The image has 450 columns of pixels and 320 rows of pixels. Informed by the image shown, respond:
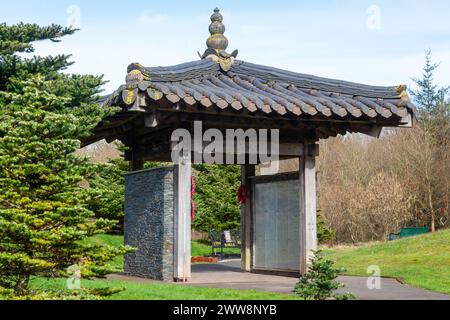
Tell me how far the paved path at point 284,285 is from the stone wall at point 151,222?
0.67m

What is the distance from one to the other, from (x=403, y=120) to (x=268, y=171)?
188 inches

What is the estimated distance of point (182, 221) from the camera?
10.6 meters

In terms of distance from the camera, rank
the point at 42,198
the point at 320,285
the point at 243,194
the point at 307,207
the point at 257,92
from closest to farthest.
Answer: the point at 42,198
the point at 320,285
the point at 257,92
the point at 307,207
the point at 243,194

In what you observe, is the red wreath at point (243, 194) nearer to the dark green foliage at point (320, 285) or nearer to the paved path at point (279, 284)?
the paved path at point (279, 284)

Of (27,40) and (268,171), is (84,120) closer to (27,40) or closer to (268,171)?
(27,40)

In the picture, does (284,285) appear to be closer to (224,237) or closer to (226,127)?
(226,127)

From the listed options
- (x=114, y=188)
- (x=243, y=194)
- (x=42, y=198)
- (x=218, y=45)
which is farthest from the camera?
(x=114, y=188)

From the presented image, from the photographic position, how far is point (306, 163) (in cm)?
1199

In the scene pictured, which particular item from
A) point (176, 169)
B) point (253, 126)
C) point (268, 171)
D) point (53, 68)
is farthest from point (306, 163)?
point (53, 68)

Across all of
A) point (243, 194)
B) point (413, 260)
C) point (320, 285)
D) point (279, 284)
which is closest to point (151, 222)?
point (279, 284)

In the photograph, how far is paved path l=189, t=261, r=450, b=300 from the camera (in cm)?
954

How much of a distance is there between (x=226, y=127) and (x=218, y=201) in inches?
552

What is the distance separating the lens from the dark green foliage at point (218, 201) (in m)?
25.3
